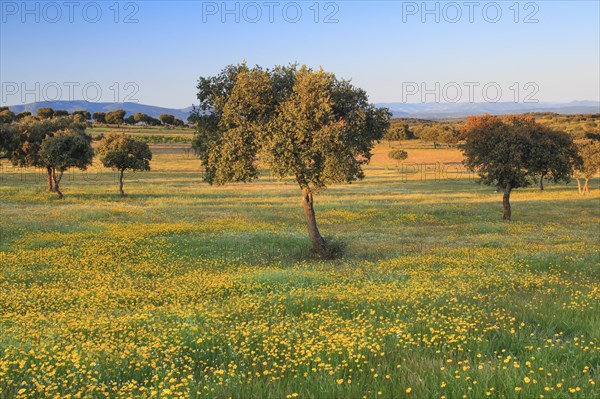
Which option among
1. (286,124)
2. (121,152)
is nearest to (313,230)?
(286,124)

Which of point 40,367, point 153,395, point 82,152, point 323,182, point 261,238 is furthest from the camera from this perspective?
point 82,152

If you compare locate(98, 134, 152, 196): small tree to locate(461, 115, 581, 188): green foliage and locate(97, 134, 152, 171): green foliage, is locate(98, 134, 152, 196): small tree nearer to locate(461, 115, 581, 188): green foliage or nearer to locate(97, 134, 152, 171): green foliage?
locate(97, 134, 152, 171): green foliage

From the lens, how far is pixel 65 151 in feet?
176

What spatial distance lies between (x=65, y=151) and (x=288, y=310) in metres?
49.4

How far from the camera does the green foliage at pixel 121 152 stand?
5681cm

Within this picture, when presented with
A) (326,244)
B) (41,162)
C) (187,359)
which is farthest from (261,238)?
(41,162)

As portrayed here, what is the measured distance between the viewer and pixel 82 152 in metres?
54.8

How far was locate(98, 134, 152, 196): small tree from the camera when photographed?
2237 inches

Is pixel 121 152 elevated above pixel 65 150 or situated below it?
below

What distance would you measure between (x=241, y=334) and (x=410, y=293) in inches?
237

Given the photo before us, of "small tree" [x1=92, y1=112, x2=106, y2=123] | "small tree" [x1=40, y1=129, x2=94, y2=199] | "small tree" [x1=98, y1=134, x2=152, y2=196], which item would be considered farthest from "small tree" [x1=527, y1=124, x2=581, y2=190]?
"small tree" [x1=92, y1=112, x2=106, y2=123]

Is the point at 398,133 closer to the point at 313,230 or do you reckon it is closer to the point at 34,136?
the point at 34,136

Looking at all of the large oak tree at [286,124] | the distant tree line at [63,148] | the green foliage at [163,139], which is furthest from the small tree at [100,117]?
the large oak tree at [286,124]

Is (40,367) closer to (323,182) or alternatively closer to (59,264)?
(59,264)
